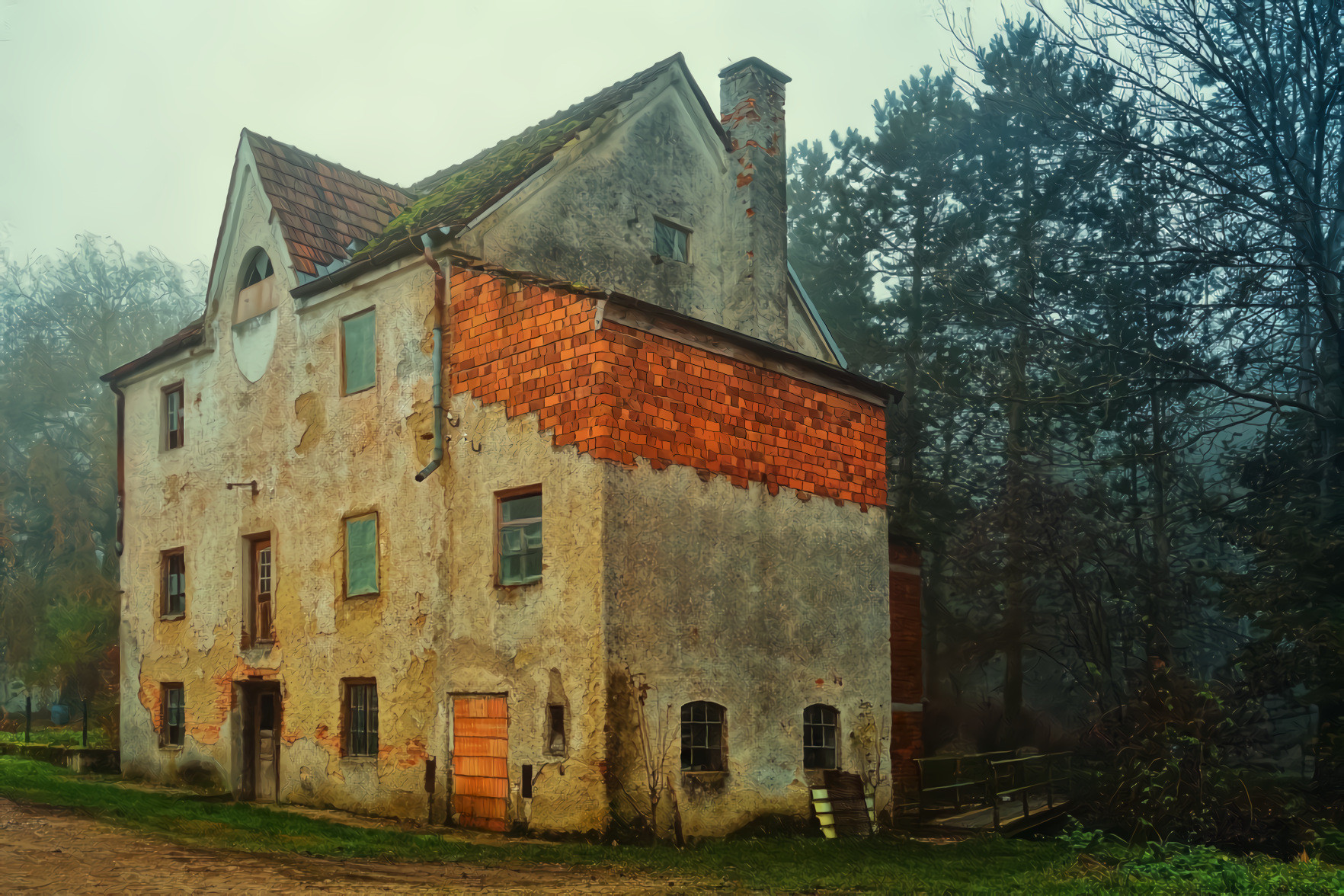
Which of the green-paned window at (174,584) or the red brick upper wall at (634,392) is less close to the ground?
the red brick upper wall at (634,392)

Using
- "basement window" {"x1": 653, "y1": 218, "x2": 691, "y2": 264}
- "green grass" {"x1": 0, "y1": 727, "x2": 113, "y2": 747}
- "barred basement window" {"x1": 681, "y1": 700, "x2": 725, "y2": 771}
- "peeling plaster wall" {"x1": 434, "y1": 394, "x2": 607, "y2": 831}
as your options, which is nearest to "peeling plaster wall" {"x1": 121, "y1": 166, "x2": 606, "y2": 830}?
"peeling plaster wall" {"x1": 434, "y1": 394, "x2": 607, "y2": 831}

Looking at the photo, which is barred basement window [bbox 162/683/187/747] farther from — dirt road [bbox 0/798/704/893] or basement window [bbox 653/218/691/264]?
basement window [bbox 653/218/691/264]

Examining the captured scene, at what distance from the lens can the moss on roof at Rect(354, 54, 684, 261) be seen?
15875 millimetres

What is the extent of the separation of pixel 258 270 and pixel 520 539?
850 centimetres

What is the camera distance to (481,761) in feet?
44.5

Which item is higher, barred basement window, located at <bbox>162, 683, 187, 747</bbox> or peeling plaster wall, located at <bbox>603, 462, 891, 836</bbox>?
peeling plaster wall, located at <bbox>603, 462, 891, 836</bbox>

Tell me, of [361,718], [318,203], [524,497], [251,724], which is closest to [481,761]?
[361,718]

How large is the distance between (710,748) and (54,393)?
36.3m

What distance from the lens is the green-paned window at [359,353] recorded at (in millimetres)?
16141

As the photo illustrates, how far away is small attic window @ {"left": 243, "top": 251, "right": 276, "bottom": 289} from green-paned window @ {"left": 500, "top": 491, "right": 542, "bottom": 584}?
744 centimetres

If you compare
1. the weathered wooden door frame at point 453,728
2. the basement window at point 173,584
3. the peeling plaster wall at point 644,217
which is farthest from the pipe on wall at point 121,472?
the weathered wooden door frame at point 453,728

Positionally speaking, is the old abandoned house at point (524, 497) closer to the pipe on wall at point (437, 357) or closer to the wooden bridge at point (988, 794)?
the pipe on wall at point (437, 357)

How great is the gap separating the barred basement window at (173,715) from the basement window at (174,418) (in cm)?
437

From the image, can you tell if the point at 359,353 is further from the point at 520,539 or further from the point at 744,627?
the point at 744,627
